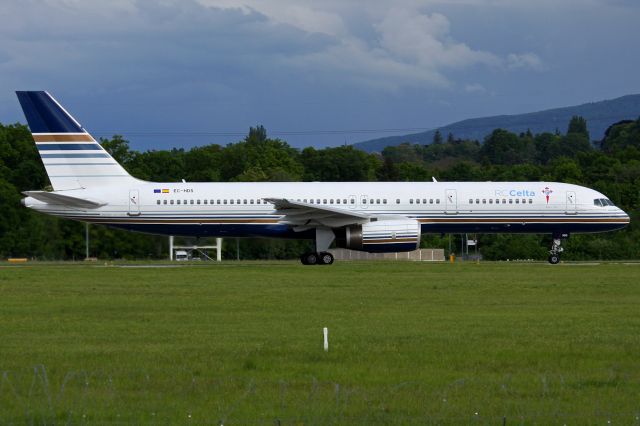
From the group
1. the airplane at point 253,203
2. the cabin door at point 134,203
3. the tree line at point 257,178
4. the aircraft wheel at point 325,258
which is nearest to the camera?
the airplane at point 253,203

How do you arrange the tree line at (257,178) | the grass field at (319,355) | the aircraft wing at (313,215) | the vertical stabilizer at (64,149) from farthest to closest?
the tree line at (257,178), the vertical stabilizer at (64,149), the aircraft wing at (313,215), the grass field at (319,355)

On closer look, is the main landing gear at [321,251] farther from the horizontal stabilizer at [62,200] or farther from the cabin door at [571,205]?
the cabin door at [571,205]

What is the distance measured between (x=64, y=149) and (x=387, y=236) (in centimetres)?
1416

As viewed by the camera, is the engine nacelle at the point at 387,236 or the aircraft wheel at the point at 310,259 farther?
the aircraft wheel at the point at 310,259

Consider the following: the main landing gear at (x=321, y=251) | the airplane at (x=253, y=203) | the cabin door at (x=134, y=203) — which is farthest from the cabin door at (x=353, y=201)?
the cabin door at (x=134, y=203)

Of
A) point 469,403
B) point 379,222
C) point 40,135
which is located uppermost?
point 40,135

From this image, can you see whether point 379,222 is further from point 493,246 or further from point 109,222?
point 493,246

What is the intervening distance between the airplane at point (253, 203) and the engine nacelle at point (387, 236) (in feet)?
4.61

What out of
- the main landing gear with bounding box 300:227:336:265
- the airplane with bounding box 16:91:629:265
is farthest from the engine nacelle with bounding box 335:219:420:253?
the main landing gear with bounding box 300:227:336:265

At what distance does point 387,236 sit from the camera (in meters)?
43.5

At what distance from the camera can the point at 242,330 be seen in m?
20.4

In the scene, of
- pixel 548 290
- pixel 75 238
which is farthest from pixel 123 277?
pixel 75 238

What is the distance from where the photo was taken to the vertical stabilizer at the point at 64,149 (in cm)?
4578

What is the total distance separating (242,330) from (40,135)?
28232mm
